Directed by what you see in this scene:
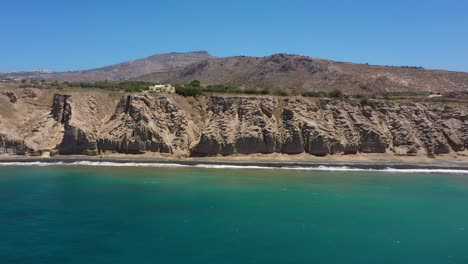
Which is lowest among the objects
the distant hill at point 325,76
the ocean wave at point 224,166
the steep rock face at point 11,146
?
the ocean wave at point 224,166

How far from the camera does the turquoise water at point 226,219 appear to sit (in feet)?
64.7

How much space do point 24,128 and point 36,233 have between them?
110ft

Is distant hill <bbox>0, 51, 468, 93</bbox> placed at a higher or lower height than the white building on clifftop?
higher

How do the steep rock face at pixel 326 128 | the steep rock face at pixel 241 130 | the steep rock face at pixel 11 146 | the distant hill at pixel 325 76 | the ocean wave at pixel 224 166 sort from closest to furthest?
the ocean wave at pixel 224 166 < the steep rock face at pixel 11 146 < the steep rock face at pixel 241 130 < the steep rock face at pixel 326 128 < the distant hill at pixel 325 76

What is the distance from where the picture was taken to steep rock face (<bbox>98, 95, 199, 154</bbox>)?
51.2 m

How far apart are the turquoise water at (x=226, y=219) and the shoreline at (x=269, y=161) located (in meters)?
7.83

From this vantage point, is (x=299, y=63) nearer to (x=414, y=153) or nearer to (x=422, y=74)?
(x=422, y=74)

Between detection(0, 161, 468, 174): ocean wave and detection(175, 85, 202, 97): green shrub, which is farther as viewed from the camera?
detection(175, 85, 202, 97): green shrub

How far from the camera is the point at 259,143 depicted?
52.1m

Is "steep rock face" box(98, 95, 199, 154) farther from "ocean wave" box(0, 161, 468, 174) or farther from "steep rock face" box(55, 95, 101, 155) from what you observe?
"ocean wave" box(0, 161, 468, 174)

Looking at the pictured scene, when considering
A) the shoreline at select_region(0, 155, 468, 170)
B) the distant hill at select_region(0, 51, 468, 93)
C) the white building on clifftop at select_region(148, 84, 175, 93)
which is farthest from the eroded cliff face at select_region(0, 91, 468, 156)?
the distant hill at select_region(0, 51, 468, 93)

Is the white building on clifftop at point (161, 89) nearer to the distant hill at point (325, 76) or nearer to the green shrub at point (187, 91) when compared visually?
the green shrub at point (187, 91)

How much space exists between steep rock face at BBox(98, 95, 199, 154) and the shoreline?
1.74m

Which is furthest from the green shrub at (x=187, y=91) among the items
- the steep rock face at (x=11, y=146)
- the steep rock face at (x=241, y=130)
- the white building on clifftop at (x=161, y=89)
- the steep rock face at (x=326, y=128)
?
the steep rock face at (x=11, y=146)
